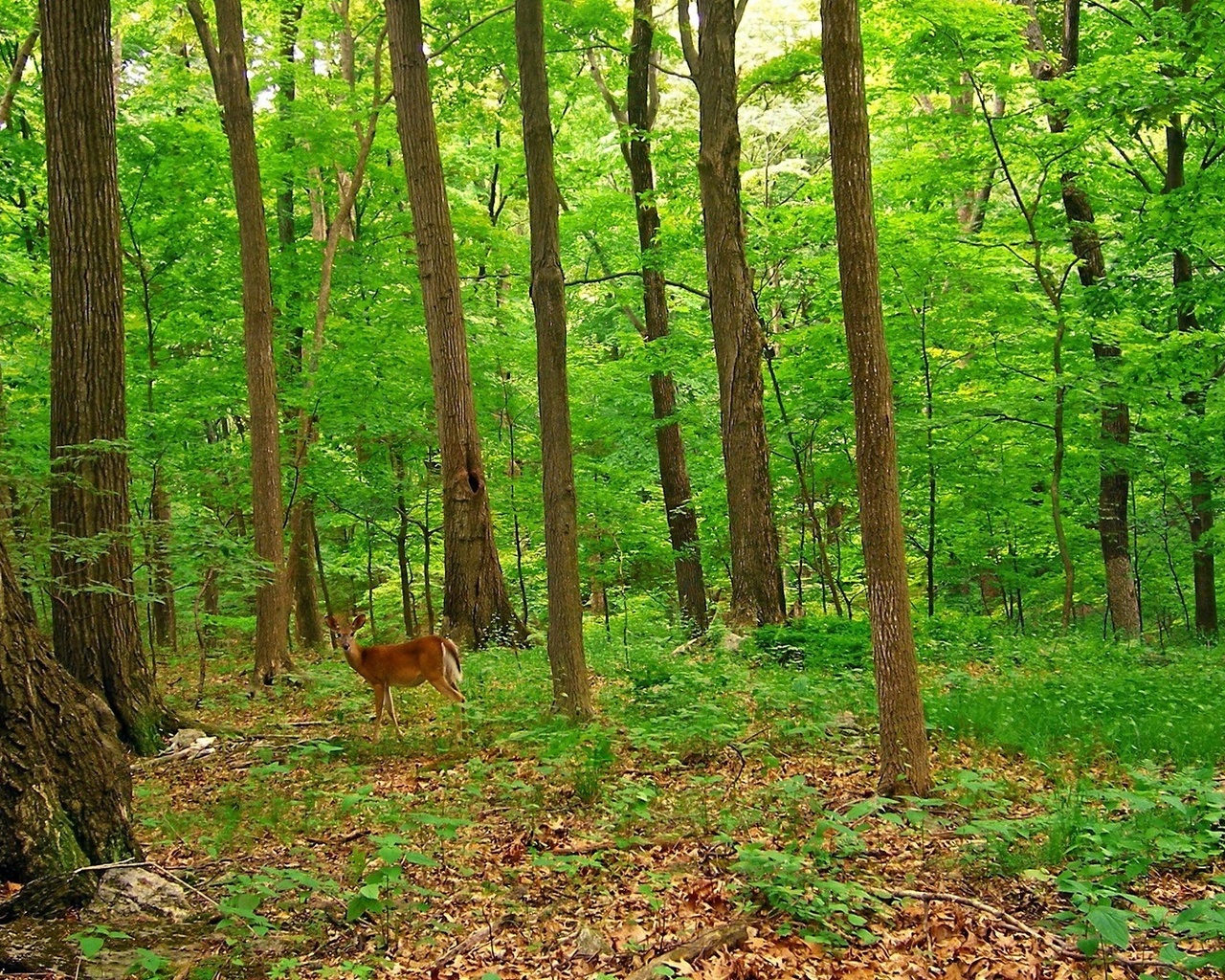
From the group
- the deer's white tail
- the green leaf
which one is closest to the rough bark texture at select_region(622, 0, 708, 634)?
the deer's white tail

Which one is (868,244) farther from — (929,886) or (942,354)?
(942,354)

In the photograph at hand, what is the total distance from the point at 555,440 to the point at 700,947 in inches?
161

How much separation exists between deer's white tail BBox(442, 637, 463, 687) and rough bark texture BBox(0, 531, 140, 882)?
356 centimetres

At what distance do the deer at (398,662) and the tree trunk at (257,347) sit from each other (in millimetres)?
2866

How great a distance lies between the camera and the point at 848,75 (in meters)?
5.39

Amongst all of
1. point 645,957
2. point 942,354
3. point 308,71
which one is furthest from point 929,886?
point 308,71

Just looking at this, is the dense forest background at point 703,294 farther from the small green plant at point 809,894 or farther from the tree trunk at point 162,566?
the small green plant at point 809,894

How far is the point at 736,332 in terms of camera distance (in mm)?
10742

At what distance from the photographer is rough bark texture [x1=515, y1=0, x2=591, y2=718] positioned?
23.1 feet

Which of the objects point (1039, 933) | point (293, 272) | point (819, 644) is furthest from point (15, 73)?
point (1039, 933)

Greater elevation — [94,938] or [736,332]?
[736,332]

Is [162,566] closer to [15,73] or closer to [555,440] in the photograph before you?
[555,440]

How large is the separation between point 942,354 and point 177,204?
1116 centimetres

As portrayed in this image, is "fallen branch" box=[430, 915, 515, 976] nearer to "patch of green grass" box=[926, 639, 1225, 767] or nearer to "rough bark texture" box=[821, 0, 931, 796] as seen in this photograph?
"rough bark texture" box=[821, 0, 931, 796]
